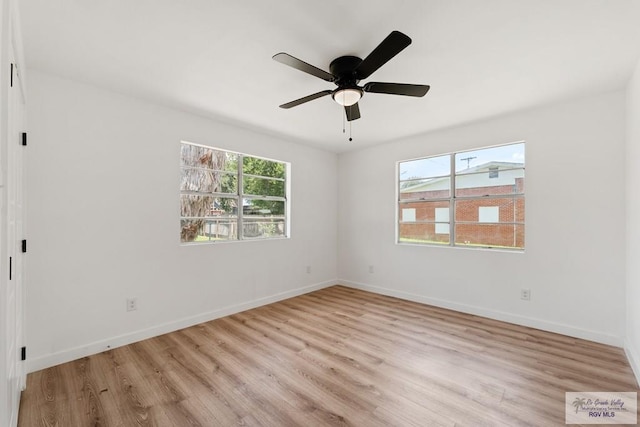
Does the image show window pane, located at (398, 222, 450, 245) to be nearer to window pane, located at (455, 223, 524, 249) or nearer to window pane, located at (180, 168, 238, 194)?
window pane, located at (455, 223, 524, 249)

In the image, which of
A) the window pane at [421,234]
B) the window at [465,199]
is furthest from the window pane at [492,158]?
the window pane at [421,234]

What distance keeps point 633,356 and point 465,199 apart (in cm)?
218

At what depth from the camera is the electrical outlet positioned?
2.93m

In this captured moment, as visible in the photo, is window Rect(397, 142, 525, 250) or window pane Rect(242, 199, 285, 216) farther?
window pane Rect(242, 199, 285, 216)

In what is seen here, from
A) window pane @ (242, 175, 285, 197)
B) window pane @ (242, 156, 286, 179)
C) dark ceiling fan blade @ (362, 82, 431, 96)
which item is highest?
dark ceiling fan blade @ (362, 82, 431, 96)

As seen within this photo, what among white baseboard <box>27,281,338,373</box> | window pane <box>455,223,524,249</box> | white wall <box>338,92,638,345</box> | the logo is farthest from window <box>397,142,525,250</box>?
white baseboard <box>27,281,338,373</box>

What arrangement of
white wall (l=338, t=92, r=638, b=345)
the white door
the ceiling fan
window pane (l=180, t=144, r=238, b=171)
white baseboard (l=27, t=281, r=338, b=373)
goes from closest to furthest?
the white door
the ceiling fan
white baseboard (l=27, t=281, r=338, b=373)
white wall (l=338, t=92, r=638, b=345)
window pane (l=180, t=144, r=238, b=171)

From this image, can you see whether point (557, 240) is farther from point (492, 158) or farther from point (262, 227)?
point (262, 227)

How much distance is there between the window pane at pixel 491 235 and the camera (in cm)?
353

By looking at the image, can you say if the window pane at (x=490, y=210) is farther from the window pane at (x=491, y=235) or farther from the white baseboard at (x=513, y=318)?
the white baseboard at (x=513, y=318)

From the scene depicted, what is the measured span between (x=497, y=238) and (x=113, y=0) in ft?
14.1

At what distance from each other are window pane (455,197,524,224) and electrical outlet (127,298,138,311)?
4.05 meters

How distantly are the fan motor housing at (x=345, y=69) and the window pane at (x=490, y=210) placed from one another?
2581 mm

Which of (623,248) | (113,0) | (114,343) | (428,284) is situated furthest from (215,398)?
(623,248)
